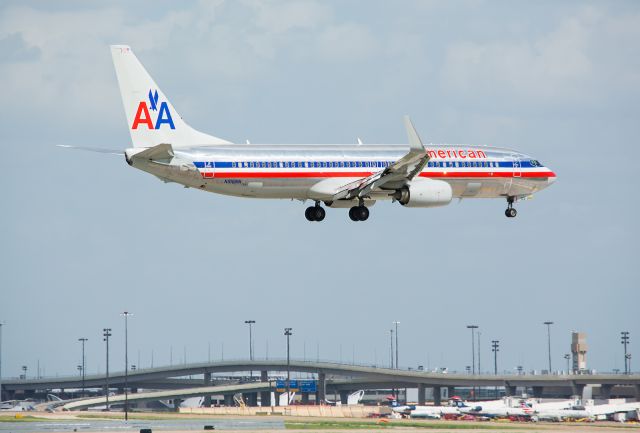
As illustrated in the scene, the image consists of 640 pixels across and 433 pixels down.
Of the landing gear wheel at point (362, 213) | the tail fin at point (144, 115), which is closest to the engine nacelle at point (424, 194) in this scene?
the landing gear wheel at point (362, 213)

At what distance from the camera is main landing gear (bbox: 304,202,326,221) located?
97438 millimetres

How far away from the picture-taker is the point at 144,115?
303 ft

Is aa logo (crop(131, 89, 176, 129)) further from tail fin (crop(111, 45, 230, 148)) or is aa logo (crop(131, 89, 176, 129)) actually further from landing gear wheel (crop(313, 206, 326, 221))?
landing gear wheel (crop(313, 206, 326, 221))

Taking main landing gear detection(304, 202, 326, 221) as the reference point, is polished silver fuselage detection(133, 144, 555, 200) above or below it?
above

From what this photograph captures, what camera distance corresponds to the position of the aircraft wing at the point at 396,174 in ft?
286

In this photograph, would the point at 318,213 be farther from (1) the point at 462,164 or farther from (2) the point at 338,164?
(1) the point at 462,164

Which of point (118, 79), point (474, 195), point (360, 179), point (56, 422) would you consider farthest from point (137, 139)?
point (56, 422)

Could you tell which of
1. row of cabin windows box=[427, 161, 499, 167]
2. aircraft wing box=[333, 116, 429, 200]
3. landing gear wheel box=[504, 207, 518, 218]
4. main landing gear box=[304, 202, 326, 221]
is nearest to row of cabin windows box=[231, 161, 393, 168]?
aircraft wing box=[333, 116, 429, 200]

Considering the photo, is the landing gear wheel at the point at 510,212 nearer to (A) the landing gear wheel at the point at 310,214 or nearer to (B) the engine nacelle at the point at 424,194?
(B) the engine nacelle at the point at 424,194

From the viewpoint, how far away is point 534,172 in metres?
102

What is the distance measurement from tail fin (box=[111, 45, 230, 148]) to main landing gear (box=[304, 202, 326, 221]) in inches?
366

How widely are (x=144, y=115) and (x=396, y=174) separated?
60.7 feet

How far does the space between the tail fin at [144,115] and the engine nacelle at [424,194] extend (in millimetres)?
13261

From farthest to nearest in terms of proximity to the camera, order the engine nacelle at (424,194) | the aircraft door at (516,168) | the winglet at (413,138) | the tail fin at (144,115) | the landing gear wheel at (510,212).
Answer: the landing gear wheel at (510,212) → the aircraft door at (516,168) → the engine nacelle at (424,194) → the tail fin at (144,115) → the winglet at (413,138)
